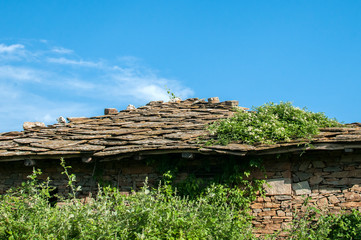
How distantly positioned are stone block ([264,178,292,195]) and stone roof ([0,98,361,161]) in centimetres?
62

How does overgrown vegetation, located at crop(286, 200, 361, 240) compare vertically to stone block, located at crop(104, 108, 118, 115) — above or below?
below

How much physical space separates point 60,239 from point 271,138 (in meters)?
4.39

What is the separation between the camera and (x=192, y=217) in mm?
5770

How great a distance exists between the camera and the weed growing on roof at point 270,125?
8.08 metres

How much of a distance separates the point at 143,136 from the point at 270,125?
105 inches

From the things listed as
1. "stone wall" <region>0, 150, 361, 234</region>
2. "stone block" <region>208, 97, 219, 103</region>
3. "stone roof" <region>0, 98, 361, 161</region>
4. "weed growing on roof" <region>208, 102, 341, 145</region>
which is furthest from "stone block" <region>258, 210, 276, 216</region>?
"stone block" <region>208, 97, 219, 103</region>

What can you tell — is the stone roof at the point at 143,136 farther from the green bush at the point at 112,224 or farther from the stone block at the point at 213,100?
the green bush at the point at 112,224

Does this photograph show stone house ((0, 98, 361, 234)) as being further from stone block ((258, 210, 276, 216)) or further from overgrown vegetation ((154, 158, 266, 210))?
overgrown vegetation ((154, 158, 266, 210))

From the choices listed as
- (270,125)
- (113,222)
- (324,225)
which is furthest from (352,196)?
(113,222)

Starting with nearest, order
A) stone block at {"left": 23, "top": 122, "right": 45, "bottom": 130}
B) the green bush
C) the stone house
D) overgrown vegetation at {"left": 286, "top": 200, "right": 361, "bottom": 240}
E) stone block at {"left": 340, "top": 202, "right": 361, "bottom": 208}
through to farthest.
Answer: the green bush
overgrown vegetation at {"left": 286, "top": 200, "right": 361, "bottom": 240}
stone block at {"left": 340, "top": 202, "right": 361, "bottom": 208}
the stone house
stone block at {"left": 23, "top": 122, "right": 45, "bottom": 130}

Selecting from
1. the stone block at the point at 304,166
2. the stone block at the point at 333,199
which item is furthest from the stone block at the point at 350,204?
the stone block at the point at 304,166

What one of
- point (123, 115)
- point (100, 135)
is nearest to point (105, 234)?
point (100, 135)

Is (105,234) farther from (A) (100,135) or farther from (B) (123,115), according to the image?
(B) (123,115)

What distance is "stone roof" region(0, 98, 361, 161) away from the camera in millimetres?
7680
